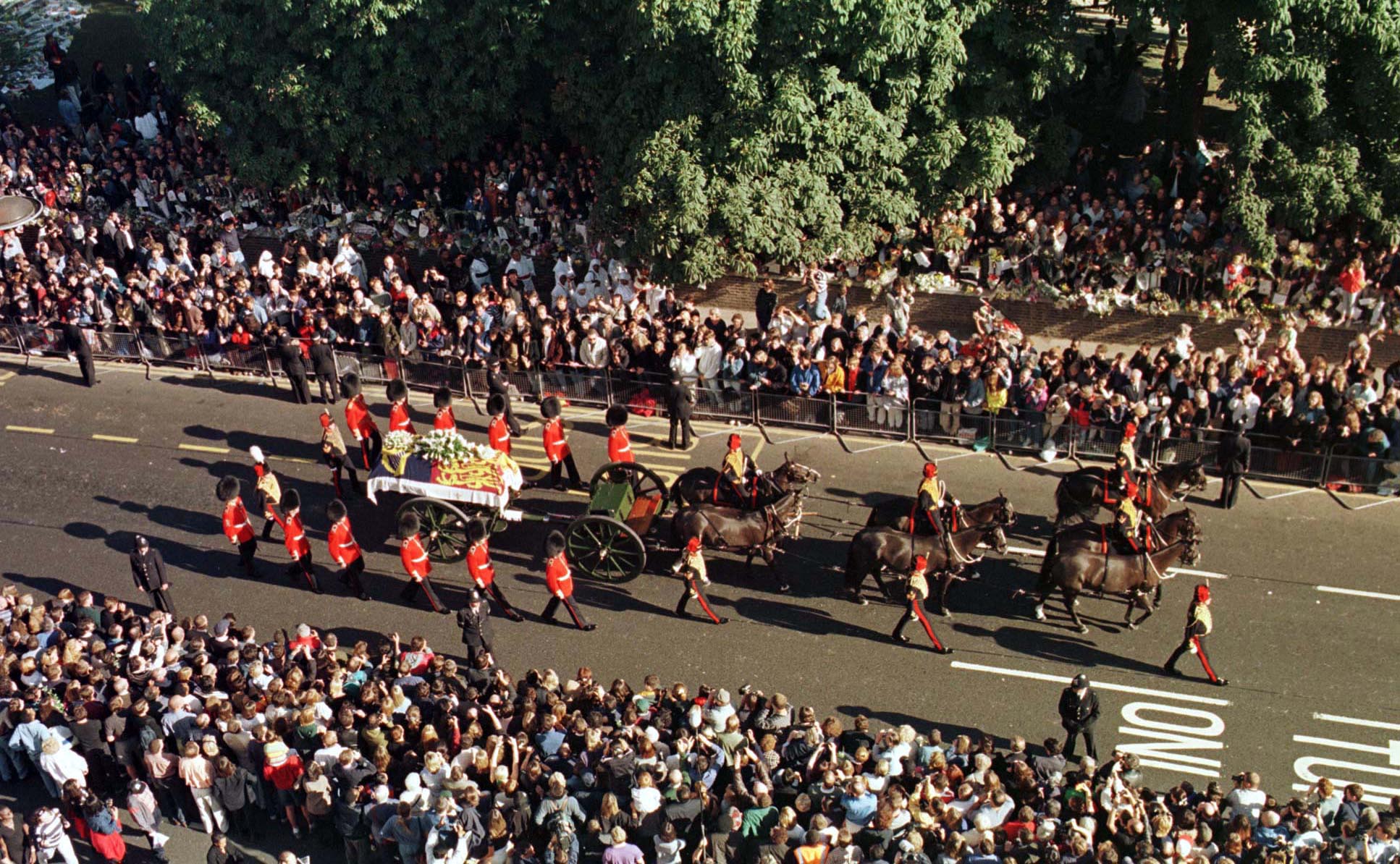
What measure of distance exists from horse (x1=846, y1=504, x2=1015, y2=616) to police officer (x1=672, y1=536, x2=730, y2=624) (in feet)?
6.25

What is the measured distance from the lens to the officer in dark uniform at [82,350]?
74.2 ft

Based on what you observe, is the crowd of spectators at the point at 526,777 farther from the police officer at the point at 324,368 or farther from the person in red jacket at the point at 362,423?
the police officer at the point at 324,368

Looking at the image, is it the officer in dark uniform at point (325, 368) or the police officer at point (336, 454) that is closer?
the police officer at point (336, 454)

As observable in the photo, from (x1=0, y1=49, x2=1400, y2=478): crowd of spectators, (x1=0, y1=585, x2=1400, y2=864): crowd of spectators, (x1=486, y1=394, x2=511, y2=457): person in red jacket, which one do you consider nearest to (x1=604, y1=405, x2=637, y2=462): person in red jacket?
(x1=486, y1=394, x2=511, y2=457): person in red jacket

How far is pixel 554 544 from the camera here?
15.8m

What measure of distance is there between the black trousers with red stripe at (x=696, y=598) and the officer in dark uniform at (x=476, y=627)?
8.22 ft

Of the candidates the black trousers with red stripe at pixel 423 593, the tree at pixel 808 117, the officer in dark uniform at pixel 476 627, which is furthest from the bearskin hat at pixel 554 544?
the tree at pixel 808 117

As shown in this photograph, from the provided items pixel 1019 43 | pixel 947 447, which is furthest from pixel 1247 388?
pixel 1019 43

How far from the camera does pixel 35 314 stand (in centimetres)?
2450

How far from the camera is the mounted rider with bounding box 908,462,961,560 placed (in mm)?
16109

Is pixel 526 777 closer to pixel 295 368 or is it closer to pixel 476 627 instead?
pixel 476 627

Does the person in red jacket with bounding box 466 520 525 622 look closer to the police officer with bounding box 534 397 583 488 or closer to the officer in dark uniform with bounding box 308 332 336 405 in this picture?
the police officer with bounding box 534 397 583 488

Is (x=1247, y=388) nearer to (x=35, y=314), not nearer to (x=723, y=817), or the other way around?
(x=723, y=817)

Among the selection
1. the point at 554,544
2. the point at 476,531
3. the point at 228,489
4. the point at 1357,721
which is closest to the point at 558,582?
the point at 554,544
